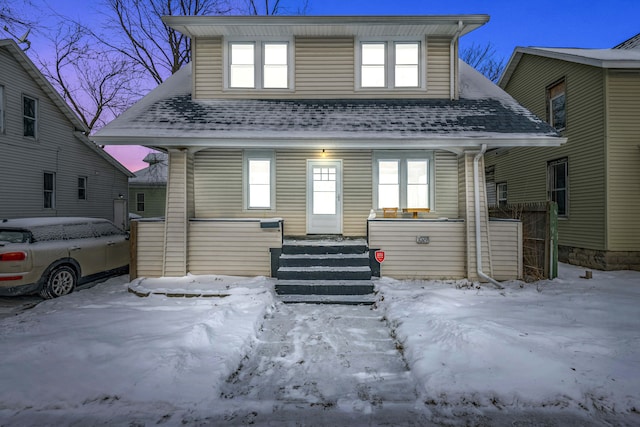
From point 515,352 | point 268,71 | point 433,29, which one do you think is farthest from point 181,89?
point 515,352

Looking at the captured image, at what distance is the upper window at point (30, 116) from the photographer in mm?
12095

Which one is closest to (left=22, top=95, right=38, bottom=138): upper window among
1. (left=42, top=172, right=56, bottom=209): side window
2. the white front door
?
(left=42, top=172, right=56, bottom=209): side window

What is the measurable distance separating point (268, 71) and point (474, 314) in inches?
316

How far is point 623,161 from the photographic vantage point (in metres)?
9.12

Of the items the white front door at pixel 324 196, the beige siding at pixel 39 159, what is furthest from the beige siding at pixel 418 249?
the beige siding at pixel 39 159

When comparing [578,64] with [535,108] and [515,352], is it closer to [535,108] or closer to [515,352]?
[535,108]

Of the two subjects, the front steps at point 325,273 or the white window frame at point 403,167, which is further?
the white window frame at point 403,167

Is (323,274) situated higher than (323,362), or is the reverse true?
(323,274)

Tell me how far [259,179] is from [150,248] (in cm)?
330

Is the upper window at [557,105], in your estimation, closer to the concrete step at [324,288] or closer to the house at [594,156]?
the house at [594,156]

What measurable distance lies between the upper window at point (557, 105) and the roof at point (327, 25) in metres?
5.05

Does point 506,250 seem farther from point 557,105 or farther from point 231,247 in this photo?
point 557,105

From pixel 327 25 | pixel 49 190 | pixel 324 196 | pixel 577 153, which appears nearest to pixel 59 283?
pixel 324 196

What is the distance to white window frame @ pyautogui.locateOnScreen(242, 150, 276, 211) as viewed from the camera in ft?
29.2
